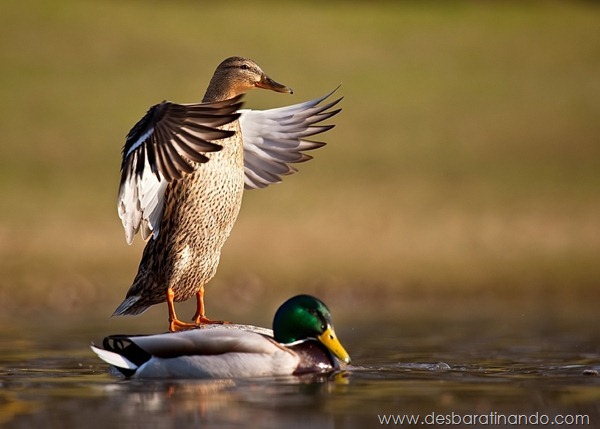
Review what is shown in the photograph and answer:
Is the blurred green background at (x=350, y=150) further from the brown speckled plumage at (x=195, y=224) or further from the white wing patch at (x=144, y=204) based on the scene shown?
the white wing patch at (x=144, y=204)

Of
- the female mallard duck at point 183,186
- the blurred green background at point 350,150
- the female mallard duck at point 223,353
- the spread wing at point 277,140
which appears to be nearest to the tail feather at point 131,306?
the female mallard duck at point 183,186

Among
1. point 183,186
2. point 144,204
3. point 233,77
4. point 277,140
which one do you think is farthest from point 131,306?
point 277,140

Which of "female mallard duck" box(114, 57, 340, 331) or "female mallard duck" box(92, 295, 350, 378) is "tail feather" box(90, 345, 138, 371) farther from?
"female mallard duck" box(114, 57, 340, 331)

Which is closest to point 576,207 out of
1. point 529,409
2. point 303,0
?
point 529,409

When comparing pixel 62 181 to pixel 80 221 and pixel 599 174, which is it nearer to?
pixel 80 221

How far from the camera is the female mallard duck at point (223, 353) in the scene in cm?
880

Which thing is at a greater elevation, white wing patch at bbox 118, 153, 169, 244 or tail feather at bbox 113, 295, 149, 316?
white wing patch at bbox 118, 153, 169, 244

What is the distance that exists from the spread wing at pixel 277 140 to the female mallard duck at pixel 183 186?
0.87 meters

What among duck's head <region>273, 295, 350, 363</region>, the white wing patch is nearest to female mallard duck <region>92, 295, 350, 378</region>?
duck's head <region>273, 295, 350, 363</region>

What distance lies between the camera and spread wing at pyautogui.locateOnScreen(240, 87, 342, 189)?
37.4 ft

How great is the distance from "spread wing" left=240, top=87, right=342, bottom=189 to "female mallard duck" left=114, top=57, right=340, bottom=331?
0.87 m

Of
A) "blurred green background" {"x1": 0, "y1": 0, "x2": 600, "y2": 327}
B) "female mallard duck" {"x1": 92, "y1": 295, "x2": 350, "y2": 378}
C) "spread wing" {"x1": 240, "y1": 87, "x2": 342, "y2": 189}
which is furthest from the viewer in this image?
"blurred green background" {"x1": 0, "y1": 0, "x2": 600, "y2": 327}

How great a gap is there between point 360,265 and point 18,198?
658 centimetres

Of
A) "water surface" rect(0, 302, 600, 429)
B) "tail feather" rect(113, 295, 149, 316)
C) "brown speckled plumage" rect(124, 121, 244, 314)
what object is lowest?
"water surface" rect(0, 302, 600, 429)
